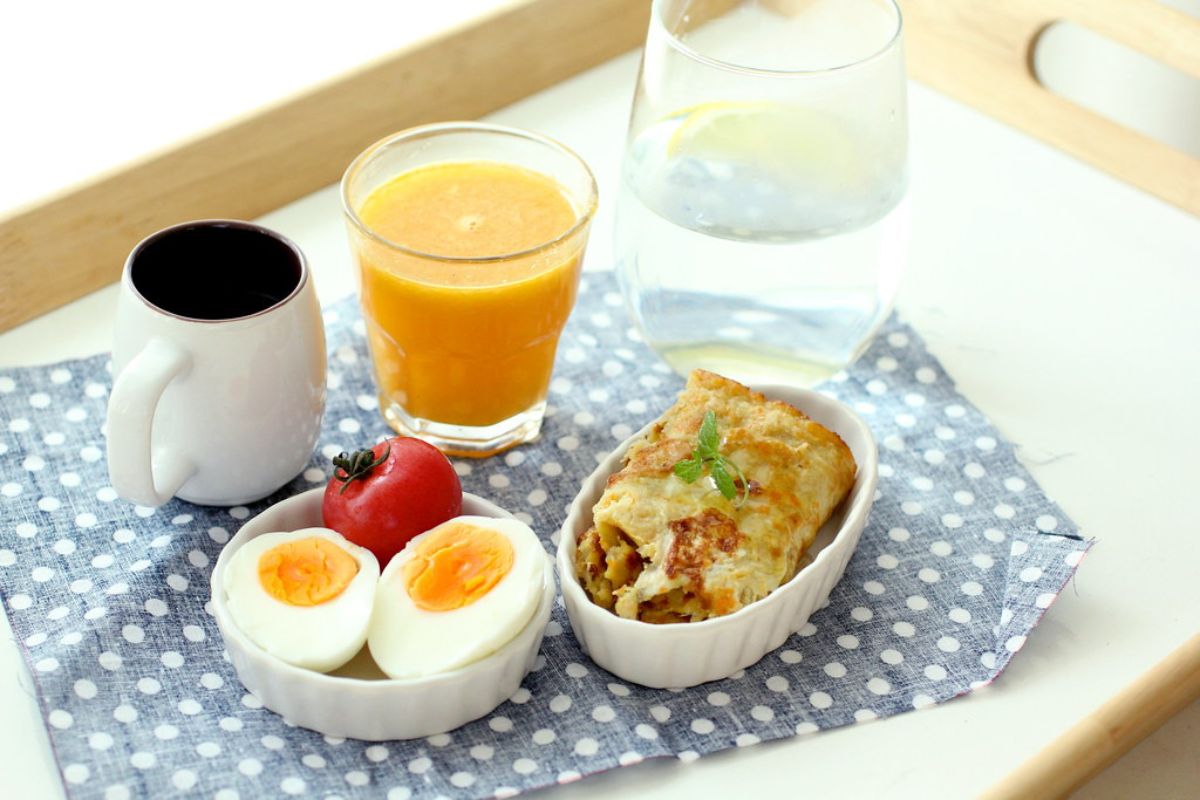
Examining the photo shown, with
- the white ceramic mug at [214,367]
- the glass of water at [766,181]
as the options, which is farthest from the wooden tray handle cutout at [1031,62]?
the white ceramic mug at [214,367]

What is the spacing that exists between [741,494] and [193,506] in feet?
1.64

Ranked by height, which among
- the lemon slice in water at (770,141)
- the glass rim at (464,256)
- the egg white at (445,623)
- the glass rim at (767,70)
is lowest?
the egg white at (445,623)

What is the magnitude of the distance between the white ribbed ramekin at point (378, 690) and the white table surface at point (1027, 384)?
0.32 ft

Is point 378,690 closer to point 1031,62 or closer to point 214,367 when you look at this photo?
point 214,367

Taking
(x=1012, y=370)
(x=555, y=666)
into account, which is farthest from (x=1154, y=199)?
(x=555, y=666)

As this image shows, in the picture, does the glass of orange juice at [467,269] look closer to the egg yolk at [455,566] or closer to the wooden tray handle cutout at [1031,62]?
the egg yolk at [455,566]

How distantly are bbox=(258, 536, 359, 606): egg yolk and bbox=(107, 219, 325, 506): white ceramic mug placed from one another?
0.15 meters

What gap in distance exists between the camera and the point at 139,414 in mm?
1150

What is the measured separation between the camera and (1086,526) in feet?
4.43

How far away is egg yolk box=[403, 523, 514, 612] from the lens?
1.10 m

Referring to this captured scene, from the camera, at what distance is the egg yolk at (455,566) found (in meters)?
1.10

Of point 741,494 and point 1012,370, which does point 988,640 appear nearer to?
point 741,494

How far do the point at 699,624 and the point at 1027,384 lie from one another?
1.97ft

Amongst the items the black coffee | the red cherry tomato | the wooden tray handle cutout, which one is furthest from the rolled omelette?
the wooden tray handle cutout
